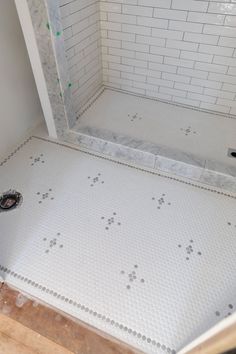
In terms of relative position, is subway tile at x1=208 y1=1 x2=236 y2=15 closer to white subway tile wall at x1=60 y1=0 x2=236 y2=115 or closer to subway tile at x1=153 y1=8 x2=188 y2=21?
white subway tile wall at x1=60 y1=0 x2=236 y2=115

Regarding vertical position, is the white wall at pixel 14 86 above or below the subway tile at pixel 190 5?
below

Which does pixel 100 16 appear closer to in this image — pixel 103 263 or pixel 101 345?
pixel 103 263

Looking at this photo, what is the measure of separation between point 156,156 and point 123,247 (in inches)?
23.5

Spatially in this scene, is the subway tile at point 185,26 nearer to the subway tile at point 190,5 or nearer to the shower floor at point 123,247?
the subway tile at point 190,5

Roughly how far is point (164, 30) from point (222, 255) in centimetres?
150

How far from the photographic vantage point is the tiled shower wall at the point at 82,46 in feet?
5.33

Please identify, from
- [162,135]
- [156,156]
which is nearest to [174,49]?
[162,135]

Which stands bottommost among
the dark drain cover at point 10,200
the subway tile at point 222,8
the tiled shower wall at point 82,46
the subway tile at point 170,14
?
the dark drain cover at point 10,200

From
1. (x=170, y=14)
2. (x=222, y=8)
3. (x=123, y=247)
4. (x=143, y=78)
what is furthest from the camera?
(x=143, y=78)

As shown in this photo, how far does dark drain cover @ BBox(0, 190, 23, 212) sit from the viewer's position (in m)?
1.46

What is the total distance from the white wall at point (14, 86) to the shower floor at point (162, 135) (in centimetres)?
37

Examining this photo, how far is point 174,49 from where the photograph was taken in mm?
1855

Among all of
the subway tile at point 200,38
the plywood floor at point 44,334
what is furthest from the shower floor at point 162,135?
the plywood floor at point 44,334

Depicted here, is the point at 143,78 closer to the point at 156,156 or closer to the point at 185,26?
the point at 185,26
